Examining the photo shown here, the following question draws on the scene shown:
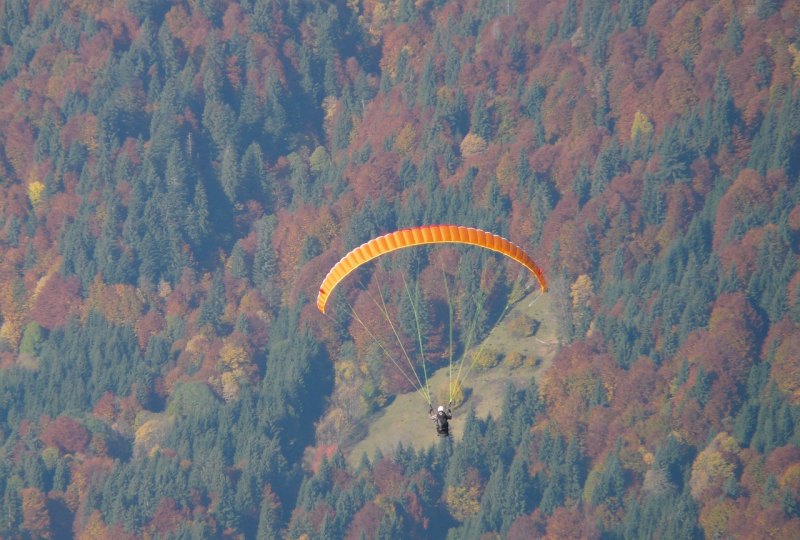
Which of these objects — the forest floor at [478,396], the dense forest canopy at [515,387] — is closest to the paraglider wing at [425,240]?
the dense forest canopy at [515,387]

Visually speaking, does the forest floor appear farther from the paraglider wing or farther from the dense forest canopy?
the paraglider wing

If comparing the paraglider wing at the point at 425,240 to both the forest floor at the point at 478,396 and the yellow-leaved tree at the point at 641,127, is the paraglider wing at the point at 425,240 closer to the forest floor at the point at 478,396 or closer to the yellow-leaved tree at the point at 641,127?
the forest floor at the point at 478,396

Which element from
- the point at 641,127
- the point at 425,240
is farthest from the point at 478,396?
the point at 425,240

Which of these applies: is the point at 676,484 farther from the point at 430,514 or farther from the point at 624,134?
the point at 624,134

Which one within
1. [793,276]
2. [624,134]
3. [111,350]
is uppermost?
[624,134]

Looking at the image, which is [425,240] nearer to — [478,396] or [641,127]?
[478,396]

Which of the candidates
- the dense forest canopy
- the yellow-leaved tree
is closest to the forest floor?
the dense forest canopy

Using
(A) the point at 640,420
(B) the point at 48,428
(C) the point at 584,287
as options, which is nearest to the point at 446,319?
(C) the point at 584,287

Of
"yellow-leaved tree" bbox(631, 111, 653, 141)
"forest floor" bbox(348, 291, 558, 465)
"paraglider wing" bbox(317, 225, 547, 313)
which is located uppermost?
"yellow-leaved tree" bbox(631, 111, 653, 141)
